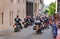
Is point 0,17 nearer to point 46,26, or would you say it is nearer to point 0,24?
point 0,24

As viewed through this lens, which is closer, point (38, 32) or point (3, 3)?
point (38, 32)

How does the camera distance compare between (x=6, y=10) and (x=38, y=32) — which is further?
(x=6, y=10)

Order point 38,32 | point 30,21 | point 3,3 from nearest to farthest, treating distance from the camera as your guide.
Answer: point 38,32, point 3,3, point 30,21

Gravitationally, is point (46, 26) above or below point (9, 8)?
below

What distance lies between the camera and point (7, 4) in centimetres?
3191

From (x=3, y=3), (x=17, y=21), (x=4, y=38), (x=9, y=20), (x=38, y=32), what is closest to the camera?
(x=4, y=38)

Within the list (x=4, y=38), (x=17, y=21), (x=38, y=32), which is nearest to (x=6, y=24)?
(x=17, y=21)

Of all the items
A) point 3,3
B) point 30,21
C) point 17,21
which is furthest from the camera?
point 30,21

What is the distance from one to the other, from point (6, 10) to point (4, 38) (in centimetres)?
1116

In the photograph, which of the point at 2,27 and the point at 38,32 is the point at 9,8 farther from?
the point at 38,32

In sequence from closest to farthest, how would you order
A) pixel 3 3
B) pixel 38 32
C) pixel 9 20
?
pixel 38 32
pixel 3 3
pixel 9 20

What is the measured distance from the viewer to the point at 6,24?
31.3 meters

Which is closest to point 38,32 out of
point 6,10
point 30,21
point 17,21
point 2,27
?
point 17,21

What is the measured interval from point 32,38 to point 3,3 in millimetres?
10174
